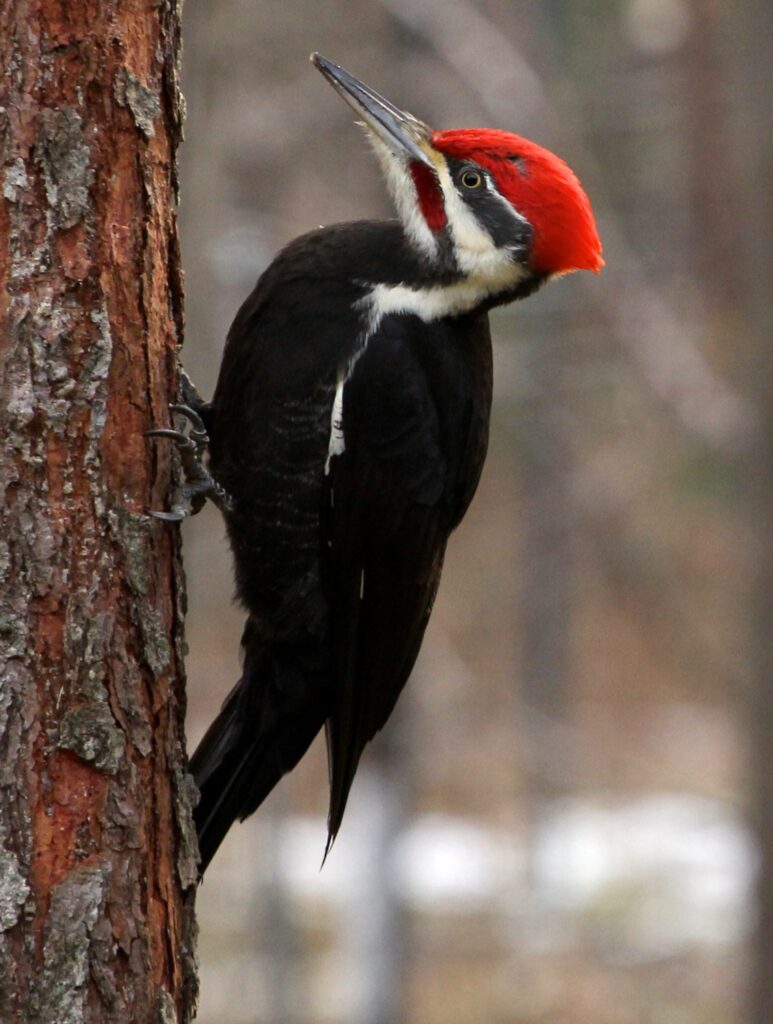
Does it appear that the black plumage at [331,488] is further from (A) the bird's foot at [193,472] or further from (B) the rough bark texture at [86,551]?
(B) the rough bark texture at [86,551]

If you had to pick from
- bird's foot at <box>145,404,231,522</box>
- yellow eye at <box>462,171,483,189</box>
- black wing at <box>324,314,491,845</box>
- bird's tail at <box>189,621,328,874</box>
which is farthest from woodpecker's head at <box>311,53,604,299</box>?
bird's tail at <box>189,621,328,874</box>

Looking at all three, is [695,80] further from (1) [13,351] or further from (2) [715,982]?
(1) [13,351]

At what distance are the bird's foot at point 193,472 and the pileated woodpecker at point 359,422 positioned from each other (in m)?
0.02

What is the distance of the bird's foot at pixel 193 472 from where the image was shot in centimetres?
272

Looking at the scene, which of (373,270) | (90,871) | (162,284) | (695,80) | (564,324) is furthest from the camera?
(695,80)

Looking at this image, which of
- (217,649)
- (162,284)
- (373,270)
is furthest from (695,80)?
(162,284)

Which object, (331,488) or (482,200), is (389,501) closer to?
(331,488)

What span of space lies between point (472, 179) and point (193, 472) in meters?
0.93

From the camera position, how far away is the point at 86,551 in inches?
94.2

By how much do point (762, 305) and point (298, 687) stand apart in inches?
156

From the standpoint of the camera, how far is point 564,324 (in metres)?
9.55

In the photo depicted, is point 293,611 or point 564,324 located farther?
point 564,324

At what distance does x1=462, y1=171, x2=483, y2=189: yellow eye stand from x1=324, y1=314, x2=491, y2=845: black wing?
0.30 m

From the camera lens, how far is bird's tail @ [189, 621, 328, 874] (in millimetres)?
3189
